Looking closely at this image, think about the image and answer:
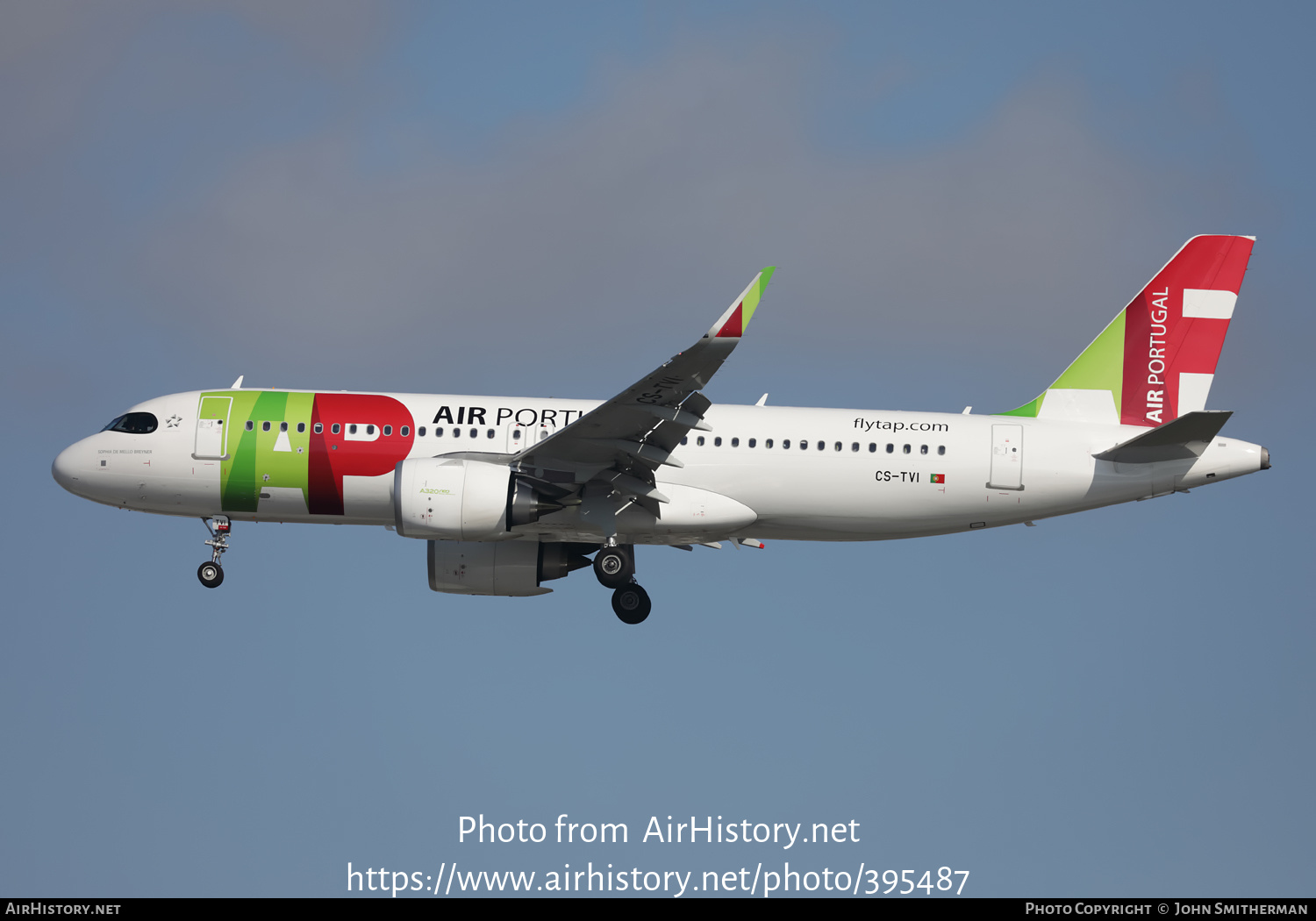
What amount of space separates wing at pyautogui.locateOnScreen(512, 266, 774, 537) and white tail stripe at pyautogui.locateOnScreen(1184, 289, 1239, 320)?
1230 cm

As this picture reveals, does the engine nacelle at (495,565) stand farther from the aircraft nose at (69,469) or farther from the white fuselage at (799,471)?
the aircraft nose at (69,469)

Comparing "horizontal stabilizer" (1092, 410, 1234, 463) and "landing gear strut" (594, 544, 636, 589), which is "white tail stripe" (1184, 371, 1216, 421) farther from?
"landing gear strut" (594, 544, 636, 589)

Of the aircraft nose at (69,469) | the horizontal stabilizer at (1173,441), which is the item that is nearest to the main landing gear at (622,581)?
the horizontal stabilizer at (1173,441)

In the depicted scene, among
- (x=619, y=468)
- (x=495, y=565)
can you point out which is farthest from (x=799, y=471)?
(x=495, y=565)

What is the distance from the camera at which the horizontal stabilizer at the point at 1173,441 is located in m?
→ 31.3

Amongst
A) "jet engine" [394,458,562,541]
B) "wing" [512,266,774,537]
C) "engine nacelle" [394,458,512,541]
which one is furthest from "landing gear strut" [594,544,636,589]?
"engine nacelle" [394,458,512,541]

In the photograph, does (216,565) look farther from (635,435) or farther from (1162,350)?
(1162,350)

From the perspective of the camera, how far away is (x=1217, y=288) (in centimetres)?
3566

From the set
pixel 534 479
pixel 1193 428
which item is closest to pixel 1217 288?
pixel 1193 428

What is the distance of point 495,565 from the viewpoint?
115 feet

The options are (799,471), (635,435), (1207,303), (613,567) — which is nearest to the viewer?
(635,435)

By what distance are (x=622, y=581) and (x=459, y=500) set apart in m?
4.45

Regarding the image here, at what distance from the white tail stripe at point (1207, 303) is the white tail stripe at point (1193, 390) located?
1516mm

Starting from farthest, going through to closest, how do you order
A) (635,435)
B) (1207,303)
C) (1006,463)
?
(1207,303)
(1006,463)
(635,435)
